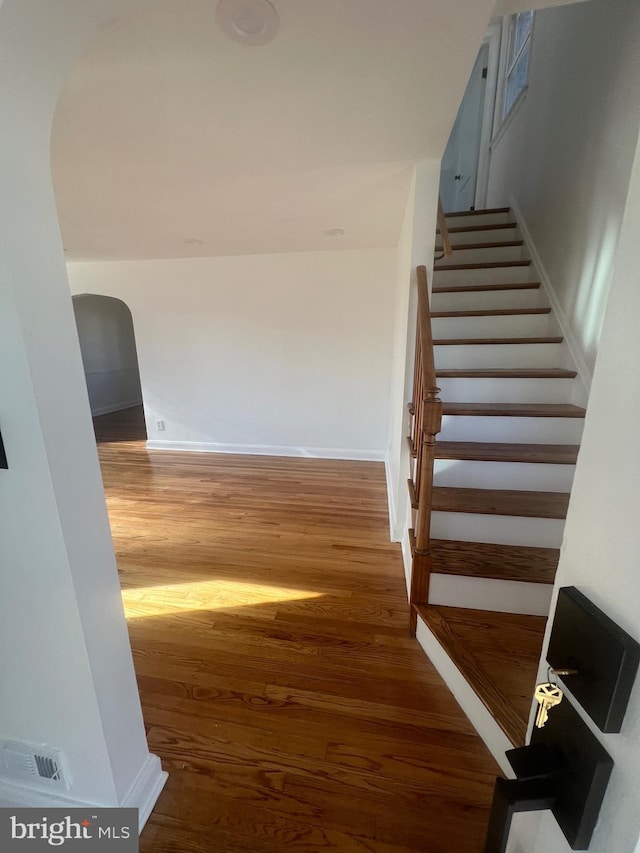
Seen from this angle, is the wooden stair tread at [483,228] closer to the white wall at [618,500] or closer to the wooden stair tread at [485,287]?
the wooden stair tread at [485,287]

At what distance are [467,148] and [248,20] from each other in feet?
17.6

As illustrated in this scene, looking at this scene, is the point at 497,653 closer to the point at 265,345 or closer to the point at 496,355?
the point at 496,355

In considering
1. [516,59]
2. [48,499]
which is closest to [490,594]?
[48,499]

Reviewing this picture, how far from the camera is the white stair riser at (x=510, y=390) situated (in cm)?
203

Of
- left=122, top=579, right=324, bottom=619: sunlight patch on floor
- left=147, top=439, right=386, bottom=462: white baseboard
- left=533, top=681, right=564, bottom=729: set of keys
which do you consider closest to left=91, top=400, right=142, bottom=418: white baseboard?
left=147, top=439, right=386, bottom=462: white baseboard

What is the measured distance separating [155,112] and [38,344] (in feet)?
3.85

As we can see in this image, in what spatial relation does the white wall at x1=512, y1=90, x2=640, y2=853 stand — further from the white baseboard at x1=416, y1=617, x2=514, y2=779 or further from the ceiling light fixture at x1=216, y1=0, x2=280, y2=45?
the ceiling light fixture at x1=216, y1=0, x2=280, y2=45

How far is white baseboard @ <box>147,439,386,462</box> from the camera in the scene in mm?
3812

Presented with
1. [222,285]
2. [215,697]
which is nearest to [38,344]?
[215,697]

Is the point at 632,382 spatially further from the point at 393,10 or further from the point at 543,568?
the point at 543,568

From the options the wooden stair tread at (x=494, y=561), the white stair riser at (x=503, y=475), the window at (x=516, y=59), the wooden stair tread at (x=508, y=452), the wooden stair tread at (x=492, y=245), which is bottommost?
the wooden stair tread at (x=494, y=561)

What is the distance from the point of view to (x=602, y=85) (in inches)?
74.6

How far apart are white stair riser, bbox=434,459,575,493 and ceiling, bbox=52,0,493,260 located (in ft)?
4.91

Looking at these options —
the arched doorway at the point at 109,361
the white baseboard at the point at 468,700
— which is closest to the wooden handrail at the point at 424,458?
the white baseboard at the point at 468,700
